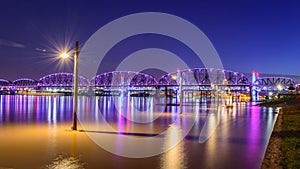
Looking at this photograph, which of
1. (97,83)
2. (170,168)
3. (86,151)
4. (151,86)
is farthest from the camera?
(97,83)

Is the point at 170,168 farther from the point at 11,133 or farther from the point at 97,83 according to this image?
the point at 97,83

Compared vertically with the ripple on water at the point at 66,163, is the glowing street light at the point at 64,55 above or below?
above

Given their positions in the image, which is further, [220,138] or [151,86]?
[151,86]

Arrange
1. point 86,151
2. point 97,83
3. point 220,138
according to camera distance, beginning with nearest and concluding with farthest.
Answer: point 86,151 < point 220,138 < point 97,83

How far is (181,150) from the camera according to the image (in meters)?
9.31

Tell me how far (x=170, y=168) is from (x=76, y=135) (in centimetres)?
602

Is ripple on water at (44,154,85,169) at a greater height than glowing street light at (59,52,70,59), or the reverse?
glowing street light at (59,52,70,59)

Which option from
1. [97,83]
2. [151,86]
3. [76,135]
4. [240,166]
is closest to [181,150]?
[240,166]

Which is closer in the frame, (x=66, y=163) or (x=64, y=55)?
(x=66, y=163)

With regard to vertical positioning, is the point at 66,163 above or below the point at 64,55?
below

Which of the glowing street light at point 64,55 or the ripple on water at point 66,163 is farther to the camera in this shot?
the glowing street light at point 64,55

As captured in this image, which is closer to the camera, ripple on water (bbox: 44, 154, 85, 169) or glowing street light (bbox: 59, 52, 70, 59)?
ripple on water (bbox: 44, 154, 85, 169)

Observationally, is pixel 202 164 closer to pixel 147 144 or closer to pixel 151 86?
pixel 147 144

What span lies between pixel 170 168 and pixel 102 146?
11.1 feet
